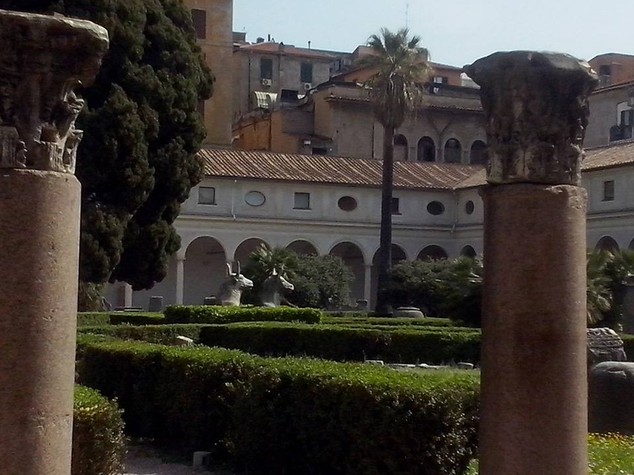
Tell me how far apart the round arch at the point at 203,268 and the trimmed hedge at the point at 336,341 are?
25.7 meters

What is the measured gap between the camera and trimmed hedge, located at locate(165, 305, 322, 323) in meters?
21.7

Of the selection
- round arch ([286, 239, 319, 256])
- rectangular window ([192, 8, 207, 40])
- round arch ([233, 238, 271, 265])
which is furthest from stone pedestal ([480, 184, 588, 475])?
rectangular window ([192, 8, 207, 40])

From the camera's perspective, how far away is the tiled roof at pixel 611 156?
37594 mm

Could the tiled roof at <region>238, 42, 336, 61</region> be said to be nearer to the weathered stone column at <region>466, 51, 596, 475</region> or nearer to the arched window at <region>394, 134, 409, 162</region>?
the arched window at <region>394, 134, 409, 162</region>

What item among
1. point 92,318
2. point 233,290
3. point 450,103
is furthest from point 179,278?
point 450,103

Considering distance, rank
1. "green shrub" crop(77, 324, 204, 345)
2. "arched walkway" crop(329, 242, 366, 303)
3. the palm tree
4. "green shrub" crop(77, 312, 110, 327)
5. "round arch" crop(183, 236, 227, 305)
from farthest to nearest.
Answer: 1. "arched walkway" crop(329, 242, 366, 303)
2. "round arch" crop(183, 236, 227, 305)
3. the palm tree
4. "green shrub" crop(77, 312, 110, 327)
5. "green shrub" crop(77, 324, 204, 345)

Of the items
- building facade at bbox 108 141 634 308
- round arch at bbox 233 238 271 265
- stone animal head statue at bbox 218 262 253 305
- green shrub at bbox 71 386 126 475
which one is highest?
building facade at bbox 108 141 634 308

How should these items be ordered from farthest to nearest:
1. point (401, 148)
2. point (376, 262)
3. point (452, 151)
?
point (452, 151) → point (401, 148) → point (376, 262)

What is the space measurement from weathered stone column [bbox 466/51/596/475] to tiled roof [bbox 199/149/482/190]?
35496 mm

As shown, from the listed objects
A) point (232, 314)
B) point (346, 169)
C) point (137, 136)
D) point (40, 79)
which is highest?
point (346, 169)

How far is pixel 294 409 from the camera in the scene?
27.9ft

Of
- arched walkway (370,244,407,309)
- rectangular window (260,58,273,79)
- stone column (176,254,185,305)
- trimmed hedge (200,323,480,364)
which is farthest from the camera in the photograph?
rectangular window (260,58,273,79)

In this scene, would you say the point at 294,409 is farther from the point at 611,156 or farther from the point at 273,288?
the point at 611,156

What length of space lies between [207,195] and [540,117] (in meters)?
36.2
